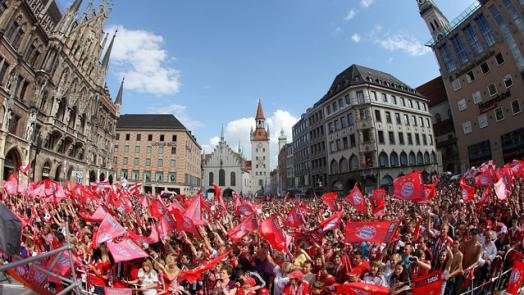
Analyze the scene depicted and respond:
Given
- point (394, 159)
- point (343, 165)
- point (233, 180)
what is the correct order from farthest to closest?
point (233, 180) → point (343, 165) → point (394, 159)

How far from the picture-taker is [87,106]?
42.0 meters

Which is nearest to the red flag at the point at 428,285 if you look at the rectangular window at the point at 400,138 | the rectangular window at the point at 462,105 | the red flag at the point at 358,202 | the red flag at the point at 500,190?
the red flag at the point at 358,202

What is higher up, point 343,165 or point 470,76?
point 470,76

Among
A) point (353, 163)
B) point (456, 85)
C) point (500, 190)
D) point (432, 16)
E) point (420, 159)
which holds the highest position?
point (432, 16)

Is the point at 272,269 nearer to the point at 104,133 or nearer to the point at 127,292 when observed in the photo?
the point at 127,292

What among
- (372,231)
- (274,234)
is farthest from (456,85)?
(274,234)

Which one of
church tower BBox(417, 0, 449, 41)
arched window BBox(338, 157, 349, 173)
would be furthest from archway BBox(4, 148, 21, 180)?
church tower BBox(417, 0, 449, 41)

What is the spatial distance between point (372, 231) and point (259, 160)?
109m

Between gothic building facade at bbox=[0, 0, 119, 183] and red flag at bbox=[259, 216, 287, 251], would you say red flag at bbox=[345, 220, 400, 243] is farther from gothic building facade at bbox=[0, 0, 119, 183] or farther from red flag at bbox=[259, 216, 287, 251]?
gothic building facade at bbox=[0, 0, 119, 183]

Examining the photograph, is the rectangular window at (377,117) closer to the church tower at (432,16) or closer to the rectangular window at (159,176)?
the church tower at (432,16)

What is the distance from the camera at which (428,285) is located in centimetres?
558

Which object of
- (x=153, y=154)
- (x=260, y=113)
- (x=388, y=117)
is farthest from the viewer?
(x=260, y=113)

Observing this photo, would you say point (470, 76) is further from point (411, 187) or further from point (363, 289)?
point (363, 289)

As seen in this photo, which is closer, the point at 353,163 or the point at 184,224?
the point at 184,224
